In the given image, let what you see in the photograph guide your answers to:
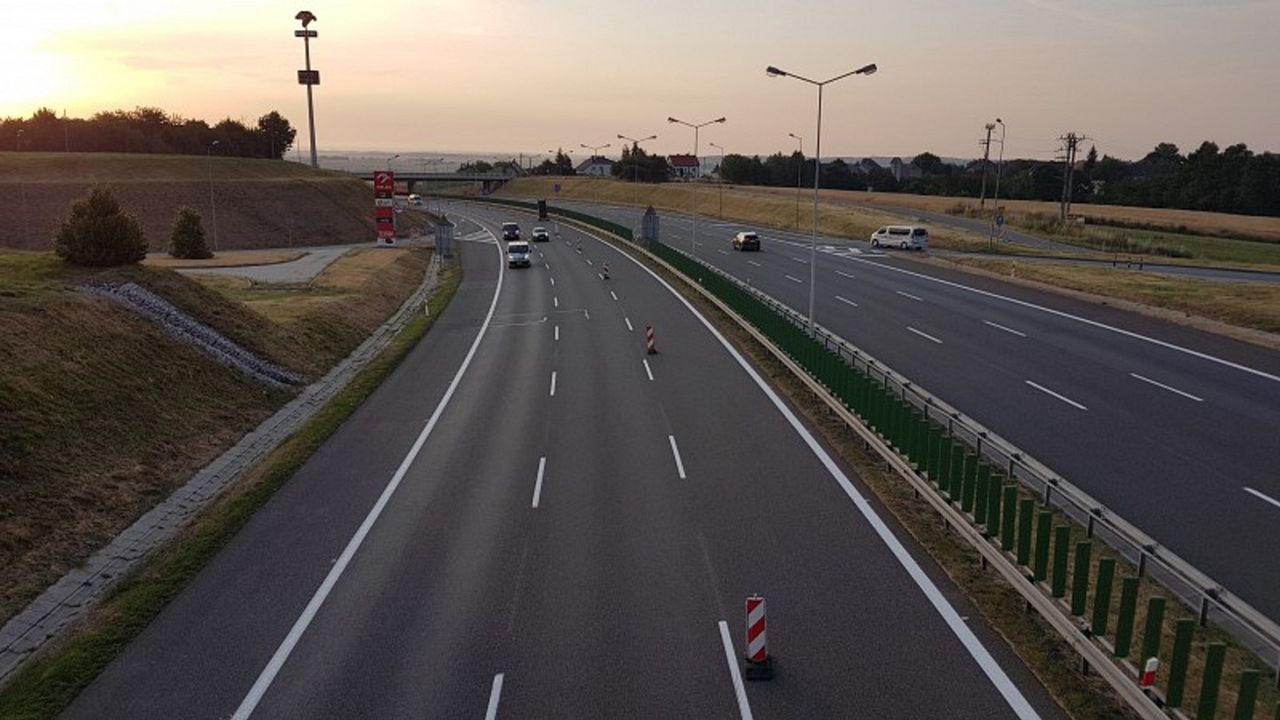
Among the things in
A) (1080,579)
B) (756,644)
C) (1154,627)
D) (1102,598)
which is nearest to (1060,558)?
(1080,579)

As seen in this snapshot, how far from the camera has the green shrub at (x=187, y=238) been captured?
209 ft

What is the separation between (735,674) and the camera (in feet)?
38.4

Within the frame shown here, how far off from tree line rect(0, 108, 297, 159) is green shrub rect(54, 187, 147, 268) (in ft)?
370

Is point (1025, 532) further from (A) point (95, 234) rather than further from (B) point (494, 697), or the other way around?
(A) point (95, 234)

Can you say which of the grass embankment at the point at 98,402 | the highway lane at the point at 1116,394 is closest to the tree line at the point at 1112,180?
the highway lane at the point at 1116,394

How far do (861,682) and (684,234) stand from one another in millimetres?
80005

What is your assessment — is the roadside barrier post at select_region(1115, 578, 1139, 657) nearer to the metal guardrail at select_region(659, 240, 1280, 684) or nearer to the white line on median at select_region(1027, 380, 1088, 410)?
the metal guardrail at select_region(659, 240, 1280, 684)

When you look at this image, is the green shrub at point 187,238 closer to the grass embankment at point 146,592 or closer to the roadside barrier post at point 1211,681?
the grass embankment at point 146,592

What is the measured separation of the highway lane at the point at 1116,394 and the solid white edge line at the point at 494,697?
37.2ft

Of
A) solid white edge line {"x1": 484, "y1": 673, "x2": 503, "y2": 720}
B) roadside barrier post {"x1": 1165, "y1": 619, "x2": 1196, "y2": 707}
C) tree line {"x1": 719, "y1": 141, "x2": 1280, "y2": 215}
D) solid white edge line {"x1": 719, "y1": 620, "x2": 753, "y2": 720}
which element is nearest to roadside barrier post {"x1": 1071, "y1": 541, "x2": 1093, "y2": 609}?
roadside barrier post {"x1": 1165, "y1": 619, "x2": 1196, "y2": 707}

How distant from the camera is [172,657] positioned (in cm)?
1253

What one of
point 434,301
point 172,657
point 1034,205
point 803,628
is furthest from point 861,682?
point 1034,205

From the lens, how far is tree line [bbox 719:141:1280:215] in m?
117

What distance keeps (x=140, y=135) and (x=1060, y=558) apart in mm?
155720
